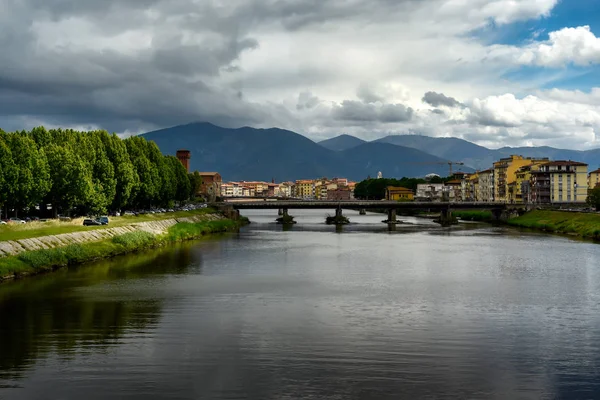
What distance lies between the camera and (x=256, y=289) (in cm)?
4581

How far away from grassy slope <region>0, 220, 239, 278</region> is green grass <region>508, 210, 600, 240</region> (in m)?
65.8

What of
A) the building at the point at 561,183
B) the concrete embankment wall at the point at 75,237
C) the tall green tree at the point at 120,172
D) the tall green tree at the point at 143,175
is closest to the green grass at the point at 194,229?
the concrete embankment wall at the point at 75,237

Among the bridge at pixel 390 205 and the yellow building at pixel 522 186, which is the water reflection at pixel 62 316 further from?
the yellow building at pixel 522 186

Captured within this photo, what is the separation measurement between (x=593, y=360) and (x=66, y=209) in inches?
2798

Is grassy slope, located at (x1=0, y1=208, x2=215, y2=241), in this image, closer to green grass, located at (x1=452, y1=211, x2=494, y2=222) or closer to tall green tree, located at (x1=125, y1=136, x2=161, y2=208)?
tall green tree, located at (x1=125, y1=136, x2=161, y2=208)

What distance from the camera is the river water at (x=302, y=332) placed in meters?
23.2

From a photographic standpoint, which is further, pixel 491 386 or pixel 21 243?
pixel 21 243

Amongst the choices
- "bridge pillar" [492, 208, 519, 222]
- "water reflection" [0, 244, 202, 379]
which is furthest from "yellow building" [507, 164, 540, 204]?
"water reflection" [0, 244, 202, 379]

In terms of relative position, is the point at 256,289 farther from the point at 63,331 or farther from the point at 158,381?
the point at 158,381

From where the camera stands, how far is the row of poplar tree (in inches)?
2731

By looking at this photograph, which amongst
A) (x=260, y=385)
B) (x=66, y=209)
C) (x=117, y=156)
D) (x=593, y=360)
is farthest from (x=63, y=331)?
(x=117, y=156)

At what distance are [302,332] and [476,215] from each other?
490 ft

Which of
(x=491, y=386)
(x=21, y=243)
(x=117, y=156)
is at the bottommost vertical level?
(x=491, y=386)

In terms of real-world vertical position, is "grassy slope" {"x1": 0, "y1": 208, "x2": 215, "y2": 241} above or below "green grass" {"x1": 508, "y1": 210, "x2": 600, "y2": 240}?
above
